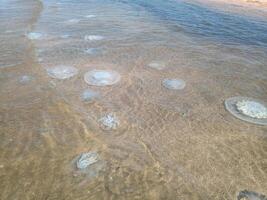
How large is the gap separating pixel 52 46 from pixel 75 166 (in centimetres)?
458

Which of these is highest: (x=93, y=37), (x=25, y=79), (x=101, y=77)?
(x=101, y=77)

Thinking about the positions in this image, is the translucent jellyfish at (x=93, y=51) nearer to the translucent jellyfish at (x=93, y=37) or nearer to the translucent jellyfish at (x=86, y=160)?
the translucent jellyfish at (x=93, y=37)

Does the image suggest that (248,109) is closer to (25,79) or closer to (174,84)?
(174,84)

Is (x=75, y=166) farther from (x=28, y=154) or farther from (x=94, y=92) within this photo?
(x=94, y=92)

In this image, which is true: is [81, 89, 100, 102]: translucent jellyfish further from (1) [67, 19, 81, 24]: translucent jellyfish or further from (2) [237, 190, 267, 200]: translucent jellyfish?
(1) [67, 19, 81, 24]: translucent jellyfish

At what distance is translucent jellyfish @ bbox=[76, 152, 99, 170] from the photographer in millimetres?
3798

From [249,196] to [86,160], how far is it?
2.04 meters

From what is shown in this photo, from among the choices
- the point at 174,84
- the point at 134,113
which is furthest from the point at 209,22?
the point at 134,113

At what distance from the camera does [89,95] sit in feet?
17.6

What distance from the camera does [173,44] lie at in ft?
26.0

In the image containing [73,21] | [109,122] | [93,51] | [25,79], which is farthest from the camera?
[73,21]

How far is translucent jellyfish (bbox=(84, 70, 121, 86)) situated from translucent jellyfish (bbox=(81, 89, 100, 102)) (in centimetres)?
31

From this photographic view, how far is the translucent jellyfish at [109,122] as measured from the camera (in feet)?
14.9

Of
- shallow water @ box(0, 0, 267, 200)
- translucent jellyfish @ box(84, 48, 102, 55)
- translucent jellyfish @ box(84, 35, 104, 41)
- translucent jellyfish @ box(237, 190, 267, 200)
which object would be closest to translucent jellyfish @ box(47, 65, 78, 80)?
shallow water @ box(0, 0, 267, 200)
